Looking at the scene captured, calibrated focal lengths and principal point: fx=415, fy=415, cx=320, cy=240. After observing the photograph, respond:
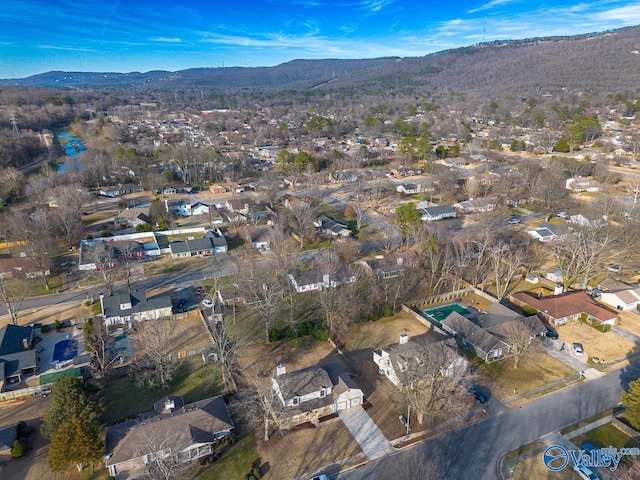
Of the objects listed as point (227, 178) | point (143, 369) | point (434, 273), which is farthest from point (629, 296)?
point (227, 178)

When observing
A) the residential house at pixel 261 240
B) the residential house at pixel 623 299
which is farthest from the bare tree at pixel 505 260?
the residential house at pixel 261 240

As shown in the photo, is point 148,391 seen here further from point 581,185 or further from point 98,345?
point 581,185

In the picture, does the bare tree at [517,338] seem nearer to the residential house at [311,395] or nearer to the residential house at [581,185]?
the residential house at [311,395]

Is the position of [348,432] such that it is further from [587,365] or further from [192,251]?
[192,251]

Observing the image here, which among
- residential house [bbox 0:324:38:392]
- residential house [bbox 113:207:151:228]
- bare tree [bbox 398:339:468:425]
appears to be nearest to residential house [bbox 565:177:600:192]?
bare tree [bbox 398:339:468:425]

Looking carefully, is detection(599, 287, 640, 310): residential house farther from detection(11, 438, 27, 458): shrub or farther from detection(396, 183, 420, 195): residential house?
detection(11, 438, 27, 458): shrub
